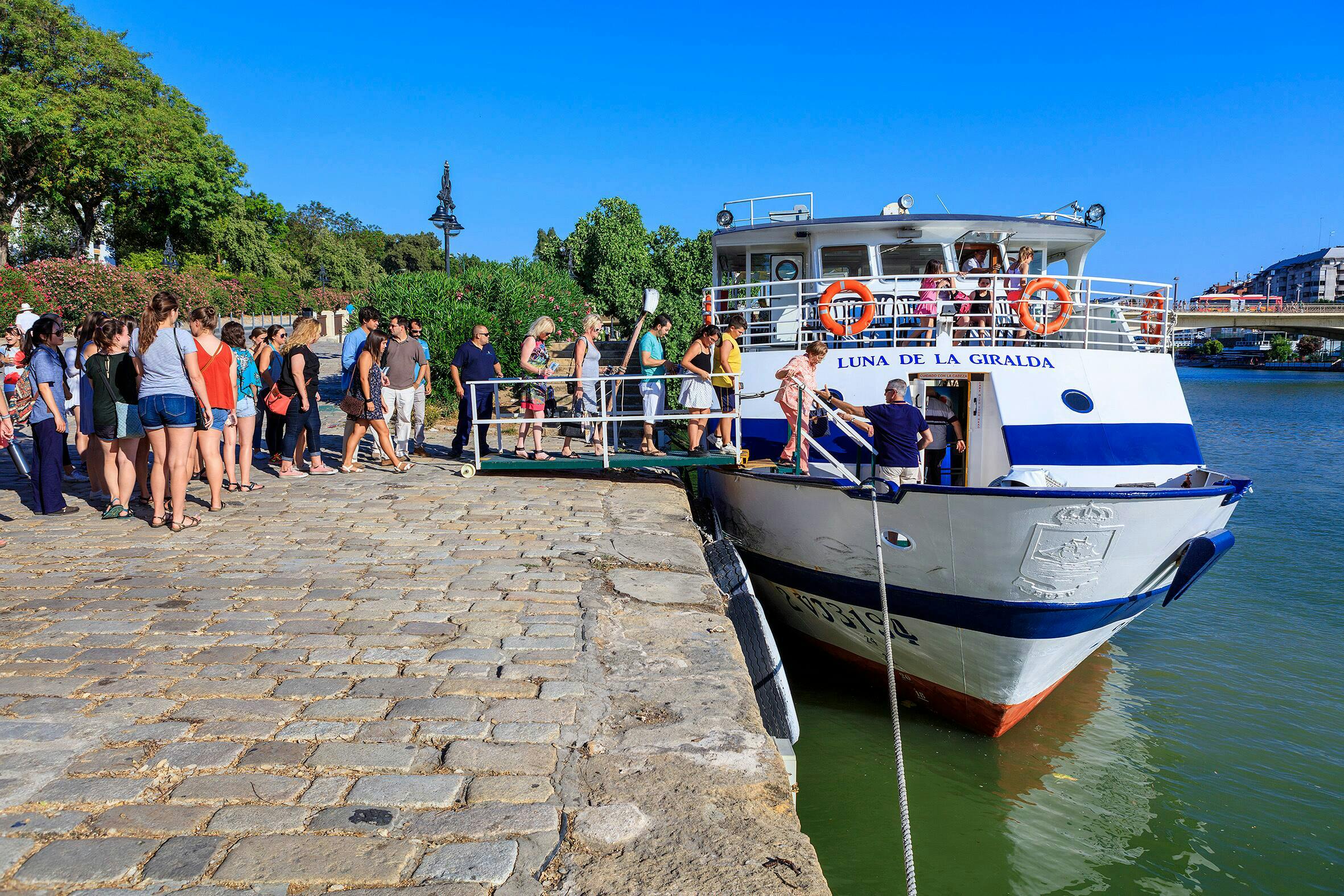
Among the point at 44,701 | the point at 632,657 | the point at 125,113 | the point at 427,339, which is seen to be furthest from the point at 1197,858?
the point at 125,113

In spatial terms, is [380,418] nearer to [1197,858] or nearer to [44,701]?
[44,701]

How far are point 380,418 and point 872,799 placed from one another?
262 inches

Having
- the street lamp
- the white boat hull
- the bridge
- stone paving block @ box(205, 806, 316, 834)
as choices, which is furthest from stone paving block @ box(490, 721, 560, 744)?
the bridge

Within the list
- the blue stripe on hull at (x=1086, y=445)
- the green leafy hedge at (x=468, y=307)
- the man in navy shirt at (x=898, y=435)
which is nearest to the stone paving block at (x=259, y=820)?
the man in navy shirt at (x=898, y=435)

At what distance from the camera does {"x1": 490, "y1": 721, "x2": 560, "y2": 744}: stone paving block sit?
3.46 m

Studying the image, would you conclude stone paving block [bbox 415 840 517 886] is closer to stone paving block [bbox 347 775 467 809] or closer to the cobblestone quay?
the cobblestone quay

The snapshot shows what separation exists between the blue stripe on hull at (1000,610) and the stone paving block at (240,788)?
17.4 ft

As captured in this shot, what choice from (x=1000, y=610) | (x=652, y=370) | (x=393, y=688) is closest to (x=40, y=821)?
(x=393, y=688)

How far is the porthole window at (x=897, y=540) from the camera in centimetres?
708

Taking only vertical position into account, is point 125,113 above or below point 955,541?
above

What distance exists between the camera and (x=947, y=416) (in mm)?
8875

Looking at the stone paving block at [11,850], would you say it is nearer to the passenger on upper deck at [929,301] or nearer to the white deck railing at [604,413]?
the white deck railing at [604,413]

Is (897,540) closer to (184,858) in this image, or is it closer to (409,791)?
(409,791)

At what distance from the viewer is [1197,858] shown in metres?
6.23
